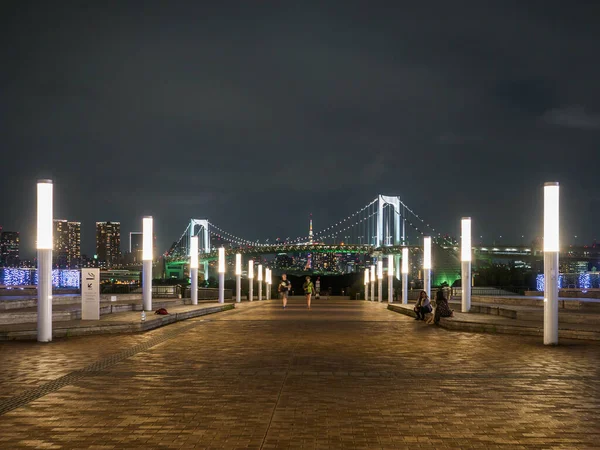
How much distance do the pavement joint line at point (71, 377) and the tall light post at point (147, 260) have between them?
6762mm

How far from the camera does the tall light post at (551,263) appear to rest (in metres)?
11.7

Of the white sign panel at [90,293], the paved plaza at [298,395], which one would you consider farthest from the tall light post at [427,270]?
the paved plaza at [298,395]

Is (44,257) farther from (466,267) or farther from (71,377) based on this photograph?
(466,267)

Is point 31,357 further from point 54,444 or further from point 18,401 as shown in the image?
point 54,444

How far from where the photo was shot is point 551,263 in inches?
464

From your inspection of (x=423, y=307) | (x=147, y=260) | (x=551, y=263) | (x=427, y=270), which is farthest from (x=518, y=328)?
A: (x=427, y=270)

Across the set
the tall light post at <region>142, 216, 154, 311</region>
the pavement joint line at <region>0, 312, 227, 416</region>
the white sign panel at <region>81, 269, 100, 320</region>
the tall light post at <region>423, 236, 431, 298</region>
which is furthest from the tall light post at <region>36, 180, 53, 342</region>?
the tall light post at <region>423, 236, 431, 298</region>

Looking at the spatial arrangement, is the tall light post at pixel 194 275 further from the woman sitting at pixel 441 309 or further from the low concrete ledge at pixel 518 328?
the low concrete ledge at pixel 518 328

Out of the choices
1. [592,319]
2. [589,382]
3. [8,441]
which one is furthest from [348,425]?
[592,319]

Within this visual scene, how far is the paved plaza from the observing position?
525 cm

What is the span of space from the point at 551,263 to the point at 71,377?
24.2 feet

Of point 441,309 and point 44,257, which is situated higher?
point 44,257

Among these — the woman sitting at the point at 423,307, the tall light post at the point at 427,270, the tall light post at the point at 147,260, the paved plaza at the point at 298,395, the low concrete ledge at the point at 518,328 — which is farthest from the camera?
the tall light post at the point at 427,270

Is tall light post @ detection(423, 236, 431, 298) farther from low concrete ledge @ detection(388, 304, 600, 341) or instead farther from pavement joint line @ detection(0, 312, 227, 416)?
pavement joint line @ detection(0, 312, 227, 416)
